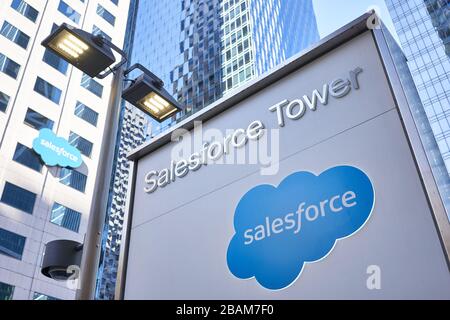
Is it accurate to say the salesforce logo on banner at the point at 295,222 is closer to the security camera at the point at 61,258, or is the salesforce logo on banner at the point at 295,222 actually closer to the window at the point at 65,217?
the security camera at the point at 61,258

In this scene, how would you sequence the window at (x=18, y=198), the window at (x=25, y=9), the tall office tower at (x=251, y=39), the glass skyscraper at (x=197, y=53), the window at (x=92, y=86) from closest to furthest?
the window at (x=18, y=198) → the window at (x=25, y=9) → the window at (x=92, y=86) → the tall office tower at (x=251, y=39) → the glass skyscraper at (x=197, y=53)

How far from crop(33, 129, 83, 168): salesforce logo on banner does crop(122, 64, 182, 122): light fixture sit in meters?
32.7

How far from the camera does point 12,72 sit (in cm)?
3794

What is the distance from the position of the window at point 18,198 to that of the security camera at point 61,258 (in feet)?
102

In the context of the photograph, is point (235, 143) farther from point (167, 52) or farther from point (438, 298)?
point (167, 52)

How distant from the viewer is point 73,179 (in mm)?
37938

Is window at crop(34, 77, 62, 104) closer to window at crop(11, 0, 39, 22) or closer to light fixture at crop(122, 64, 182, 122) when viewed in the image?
window at crop(11, 0, 39, 22)

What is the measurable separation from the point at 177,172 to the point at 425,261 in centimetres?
262

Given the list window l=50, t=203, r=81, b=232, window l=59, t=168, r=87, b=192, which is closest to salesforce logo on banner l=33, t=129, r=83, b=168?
window l=59, t=168, r=87, b=192

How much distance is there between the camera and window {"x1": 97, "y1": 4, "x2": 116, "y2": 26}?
48537 millimetres

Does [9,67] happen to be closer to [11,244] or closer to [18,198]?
[18,198]

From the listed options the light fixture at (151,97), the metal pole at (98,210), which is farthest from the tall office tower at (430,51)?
the metal pole at (98,210)

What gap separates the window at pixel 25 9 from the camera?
41000 mm
